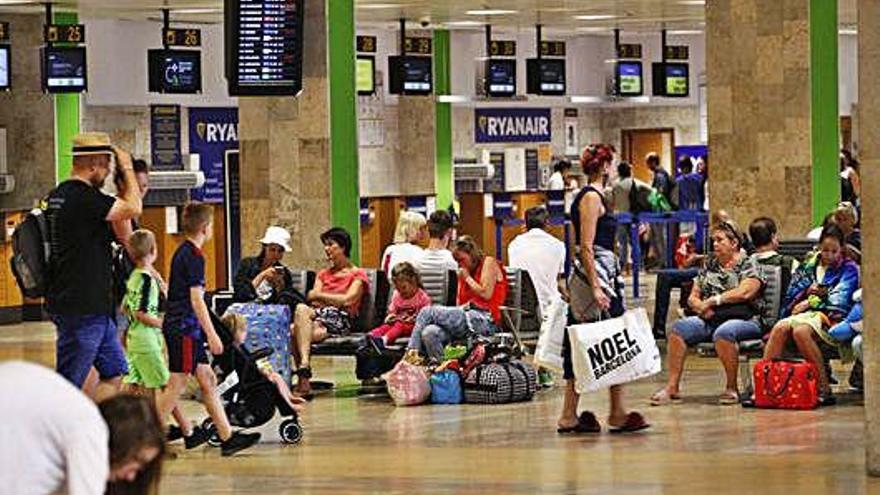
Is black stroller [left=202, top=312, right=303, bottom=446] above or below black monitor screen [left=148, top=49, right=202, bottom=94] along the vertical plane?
below

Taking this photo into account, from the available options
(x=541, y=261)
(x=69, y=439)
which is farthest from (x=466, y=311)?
(x=69, y=439)

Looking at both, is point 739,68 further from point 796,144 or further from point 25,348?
point 25,348

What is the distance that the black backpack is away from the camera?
1086 cm

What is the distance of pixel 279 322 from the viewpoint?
14.6 m

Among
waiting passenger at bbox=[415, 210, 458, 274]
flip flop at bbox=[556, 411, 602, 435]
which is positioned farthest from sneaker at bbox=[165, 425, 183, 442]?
waiting passenger at bbox=[415, 210, 458, 274]

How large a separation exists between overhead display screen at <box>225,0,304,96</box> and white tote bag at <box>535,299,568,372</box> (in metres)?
5.22

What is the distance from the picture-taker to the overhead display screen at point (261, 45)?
17438mm

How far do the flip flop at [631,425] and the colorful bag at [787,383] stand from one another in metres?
1.37

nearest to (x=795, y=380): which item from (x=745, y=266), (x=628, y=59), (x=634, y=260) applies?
(x=745, y=266)

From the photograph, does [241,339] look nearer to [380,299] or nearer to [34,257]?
[34,257]

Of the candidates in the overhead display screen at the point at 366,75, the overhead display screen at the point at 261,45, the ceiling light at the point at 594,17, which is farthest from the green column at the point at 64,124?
the overhead display screen at the point at 261,45

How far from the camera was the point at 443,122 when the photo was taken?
33.9 metres

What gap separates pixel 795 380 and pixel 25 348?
33.9 ft

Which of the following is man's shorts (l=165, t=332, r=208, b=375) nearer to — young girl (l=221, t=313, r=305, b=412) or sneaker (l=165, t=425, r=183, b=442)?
young girl (l=221, t=313, r=305, b=412)
